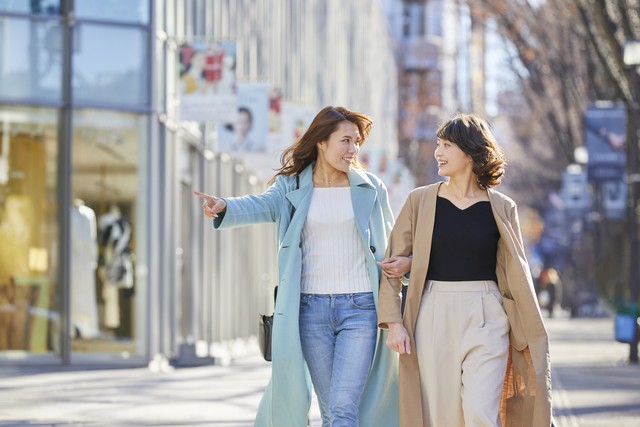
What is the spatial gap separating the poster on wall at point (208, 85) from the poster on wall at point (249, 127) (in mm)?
2087

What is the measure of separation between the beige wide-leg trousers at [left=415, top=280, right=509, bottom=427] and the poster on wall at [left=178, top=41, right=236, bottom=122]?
1277 centimetres

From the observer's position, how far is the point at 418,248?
23.4 ft

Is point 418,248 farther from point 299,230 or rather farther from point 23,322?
point 23,322

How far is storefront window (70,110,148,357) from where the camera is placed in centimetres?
1914

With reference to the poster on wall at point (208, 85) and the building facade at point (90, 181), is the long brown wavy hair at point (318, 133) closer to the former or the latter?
the building facade at point (90, 181)

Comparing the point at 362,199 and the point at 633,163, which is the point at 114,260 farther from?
the point at 362,199

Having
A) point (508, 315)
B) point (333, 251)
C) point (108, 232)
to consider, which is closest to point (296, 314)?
point (333, 251)

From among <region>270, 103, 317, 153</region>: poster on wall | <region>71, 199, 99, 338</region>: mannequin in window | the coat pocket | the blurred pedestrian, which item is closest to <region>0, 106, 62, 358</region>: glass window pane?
<region>71, 199, 99, 338</region>: mannequin in window

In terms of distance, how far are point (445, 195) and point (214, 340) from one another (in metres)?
19.0

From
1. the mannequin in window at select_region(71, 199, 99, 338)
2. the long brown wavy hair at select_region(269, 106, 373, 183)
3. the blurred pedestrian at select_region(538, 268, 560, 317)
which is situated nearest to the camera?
the long brown wavy hair at select_region(269, 106, 373, 183)

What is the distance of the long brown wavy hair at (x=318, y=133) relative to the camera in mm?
7613

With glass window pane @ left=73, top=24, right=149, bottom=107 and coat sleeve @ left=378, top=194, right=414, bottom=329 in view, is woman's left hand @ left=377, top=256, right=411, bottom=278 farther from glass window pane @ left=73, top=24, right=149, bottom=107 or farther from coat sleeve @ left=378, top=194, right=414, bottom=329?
glass window pane @ left=73, top=24, right=149, bottom=107

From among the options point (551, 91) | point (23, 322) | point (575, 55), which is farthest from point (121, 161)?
point (551, 91)

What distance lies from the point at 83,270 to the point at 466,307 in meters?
12.7
